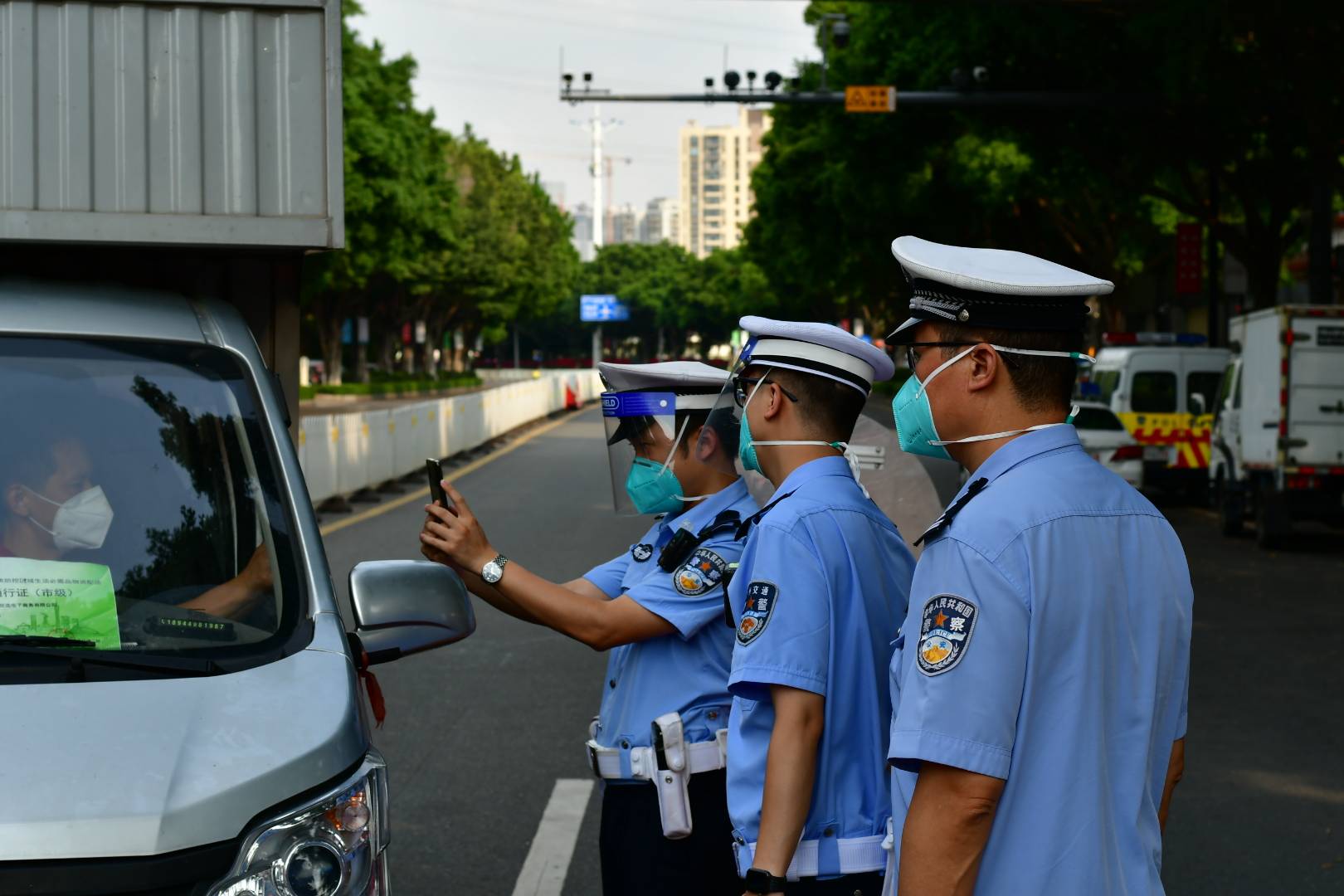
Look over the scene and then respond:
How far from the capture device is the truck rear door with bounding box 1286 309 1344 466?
16.1 metres

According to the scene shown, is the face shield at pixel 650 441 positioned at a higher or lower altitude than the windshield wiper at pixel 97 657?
higher

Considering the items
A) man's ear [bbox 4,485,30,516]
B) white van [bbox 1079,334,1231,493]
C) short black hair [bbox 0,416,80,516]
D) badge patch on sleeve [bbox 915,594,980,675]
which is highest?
short black hair [bbox 0,416,80,516]

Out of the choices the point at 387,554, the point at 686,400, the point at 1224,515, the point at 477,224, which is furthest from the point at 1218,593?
the point at 477,224

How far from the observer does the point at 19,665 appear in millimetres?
2957

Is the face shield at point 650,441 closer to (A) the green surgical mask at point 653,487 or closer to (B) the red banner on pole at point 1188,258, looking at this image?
(A) the green surgical mask at point 653,487

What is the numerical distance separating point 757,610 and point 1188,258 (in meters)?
32.1

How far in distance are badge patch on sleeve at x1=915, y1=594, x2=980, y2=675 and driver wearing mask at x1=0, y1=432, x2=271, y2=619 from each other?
5.01 feet

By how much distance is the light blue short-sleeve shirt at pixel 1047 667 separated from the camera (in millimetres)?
2318

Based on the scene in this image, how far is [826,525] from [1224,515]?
15.8 meters

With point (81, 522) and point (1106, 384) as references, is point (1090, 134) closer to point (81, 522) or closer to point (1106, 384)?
point (1106, 384)

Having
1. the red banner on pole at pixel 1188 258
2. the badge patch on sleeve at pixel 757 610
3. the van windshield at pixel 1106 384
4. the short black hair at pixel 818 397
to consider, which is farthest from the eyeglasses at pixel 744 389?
the red banner on pole at pixel 1188 258

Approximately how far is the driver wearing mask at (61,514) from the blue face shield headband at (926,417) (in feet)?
4.44

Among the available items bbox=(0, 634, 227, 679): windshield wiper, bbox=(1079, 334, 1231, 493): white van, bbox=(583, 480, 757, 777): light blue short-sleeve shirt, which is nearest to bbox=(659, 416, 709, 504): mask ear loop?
bbox=(583, 480, 757, 777): light blue short-sleeve shirt

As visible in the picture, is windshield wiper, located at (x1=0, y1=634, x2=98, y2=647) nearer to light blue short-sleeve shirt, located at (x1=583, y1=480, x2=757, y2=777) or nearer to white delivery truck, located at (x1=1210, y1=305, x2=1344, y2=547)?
light blue short-sleeve shirt, located at (x1=583, y1=480, x2=757, y2=777)
